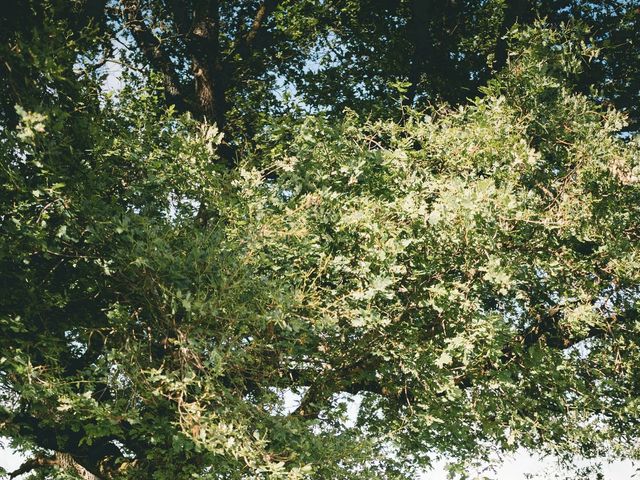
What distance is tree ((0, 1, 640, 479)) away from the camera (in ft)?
34.1

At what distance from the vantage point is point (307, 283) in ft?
39.4

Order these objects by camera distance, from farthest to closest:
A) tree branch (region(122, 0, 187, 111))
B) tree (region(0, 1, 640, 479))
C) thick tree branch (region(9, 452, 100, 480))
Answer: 1. tree branch (region(122, 0, 187, 111))
2. thick tree branch (region(9, 452, 100, 480))
3. tree (region(0, 1, 640, 479))

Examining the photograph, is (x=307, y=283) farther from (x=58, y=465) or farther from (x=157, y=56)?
(x=157, y=56)

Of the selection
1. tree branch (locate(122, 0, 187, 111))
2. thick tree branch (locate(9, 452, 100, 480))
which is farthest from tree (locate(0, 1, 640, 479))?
tree branch (locate(122, 0, 187, 111))

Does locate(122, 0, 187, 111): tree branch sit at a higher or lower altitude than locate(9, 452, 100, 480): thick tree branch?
higher

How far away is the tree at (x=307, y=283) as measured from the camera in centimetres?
1039

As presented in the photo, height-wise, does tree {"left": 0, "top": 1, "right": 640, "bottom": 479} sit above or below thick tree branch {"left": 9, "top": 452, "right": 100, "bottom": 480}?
above

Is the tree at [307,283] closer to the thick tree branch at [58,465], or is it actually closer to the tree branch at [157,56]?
the thick tree branch at [58,465]

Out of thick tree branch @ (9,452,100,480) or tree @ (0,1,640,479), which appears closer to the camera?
tree @ (0,1,640,479)

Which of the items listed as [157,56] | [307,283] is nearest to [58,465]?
[307,283]

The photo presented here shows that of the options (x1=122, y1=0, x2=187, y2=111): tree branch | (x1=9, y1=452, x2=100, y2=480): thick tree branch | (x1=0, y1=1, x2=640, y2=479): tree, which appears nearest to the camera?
(x1=0, y1=1, x2=640, y2=479): tree

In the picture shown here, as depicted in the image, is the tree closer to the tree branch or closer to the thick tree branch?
the thick tree branch

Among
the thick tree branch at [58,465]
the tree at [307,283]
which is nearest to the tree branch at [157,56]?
the tree at [307,283]

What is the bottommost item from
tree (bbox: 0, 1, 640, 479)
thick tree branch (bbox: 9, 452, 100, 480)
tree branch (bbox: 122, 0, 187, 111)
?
thick tree branch (bbox: 9, 452, 100, 480)
